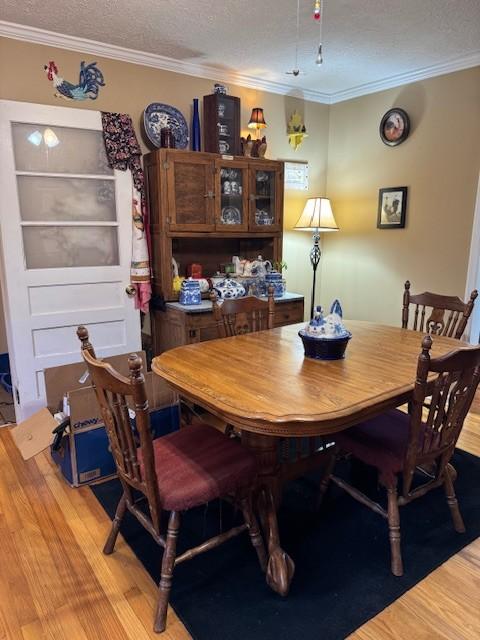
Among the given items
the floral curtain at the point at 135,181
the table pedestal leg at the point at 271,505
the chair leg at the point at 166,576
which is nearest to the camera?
the chair leg at the point at 166,576

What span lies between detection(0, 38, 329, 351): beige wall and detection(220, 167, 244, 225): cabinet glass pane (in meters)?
0.60

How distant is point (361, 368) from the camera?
183cm

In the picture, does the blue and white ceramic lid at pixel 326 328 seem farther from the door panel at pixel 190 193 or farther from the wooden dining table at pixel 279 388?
the door panel at pixel 190 193

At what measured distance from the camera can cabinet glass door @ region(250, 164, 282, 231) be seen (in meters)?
3.51

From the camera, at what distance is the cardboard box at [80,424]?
7.43 ft

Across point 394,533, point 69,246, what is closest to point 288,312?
point 69,246

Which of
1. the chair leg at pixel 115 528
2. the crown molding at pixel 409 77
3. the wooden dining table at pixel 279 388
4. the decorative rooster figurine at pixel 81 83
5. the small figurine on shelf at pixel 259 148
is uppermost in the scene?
the crown molding at pixel 409 77

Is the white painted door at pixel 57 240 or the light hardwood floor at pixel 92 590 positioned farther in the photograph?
the white painted door at pixel 57 240

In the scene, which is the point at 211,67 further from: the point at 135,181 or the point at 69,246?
the point at 69,246

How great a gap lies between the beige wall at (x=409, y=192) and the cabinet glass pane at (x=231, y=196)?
130 cm

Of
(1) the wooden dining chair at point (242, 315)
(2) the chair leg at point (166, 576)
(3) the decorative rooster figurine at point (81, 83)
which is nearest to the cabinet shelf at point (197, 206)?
(3) the decorative rooster figurine at point (81, 83)

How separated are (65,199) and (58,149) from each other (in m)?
0.32

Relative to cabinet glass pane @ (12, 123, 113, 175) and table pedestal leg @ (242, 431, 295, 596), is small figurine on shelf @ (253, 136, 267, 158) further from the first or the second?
table pedestal leg @ (242, 431, 295, 596)

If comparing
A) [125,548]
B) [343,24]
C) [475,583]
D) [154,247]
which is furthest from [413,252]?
[125,548]
